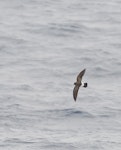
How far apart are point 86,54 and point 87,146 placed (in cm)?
771

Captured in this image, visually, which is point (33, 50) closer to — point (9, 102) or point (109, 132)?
point (9, 102)

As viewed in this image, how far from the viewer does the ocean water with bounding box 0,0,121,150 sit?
22.6 metres

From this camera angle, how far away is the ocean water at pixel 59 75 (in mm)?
22569

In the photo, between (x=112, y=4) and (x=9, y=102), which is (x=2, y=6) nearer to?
(x=112, y=4)

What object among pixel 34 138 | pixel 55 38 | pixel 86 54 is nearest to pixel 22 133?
pixel 34 138

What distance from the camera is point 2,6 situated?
3597 centimetres

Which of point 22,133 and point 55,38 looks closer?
point 22,133

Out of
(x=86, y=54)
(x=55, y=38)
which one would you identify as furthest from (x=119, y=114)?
(x=55, y=38)

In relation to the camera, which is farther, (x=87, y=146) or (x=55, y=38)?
(x=55, y=38)

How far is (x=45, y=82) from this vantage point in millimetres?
26250

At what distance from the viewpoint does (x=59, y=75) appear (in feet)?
88.3

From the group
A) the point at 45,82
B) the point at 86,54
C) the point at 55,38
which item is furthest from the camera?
the point at 55,38

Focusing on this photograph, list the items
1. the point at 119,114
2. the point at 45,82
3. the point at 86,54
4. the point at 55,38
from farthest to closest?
the point at 55,38 < the point at 86,54 < the point at 45,82 < the point at 119,114

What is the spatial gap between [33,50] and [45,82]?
339cm
